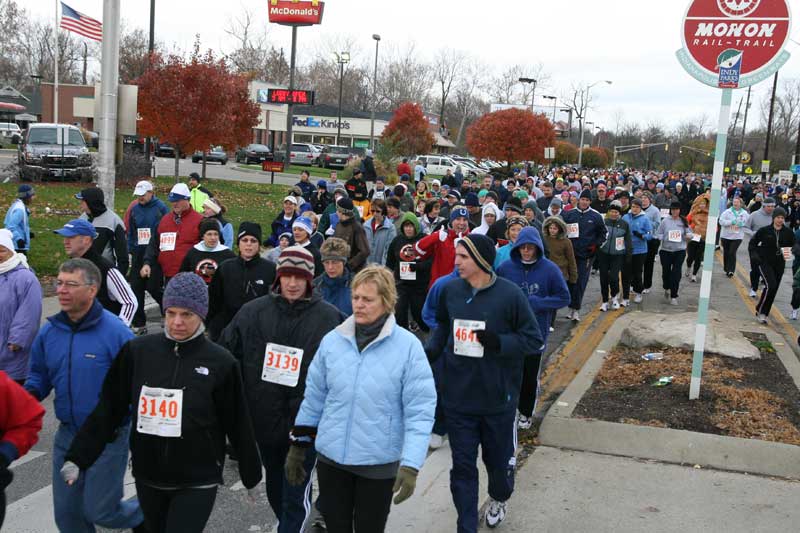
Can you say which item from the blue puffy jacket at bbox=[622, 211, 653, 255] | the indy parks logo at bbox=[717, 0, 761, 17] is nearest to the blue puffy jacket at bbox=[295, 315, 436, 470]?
the indy parks logo at bbox=[717, 0, 761, 17]

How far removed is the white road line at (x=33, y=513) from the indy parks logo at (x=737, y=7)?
259 inches

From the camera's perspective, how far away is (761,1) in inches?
286

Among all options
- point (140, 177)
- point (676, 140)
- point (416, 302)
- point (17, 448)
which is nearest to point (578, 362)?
point (416, 302)

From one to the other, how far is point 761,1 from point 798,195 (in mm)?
30018

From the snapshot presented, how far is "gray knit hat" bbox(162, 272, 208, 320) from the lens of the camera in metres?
3.86

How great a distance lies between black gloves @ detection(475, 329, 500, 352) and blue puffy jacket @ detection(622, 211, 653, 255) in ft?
32.2

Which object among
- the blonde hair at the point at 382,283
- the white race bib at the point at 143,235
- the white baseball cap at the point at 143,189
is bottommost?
the white race bib at the point at 143,235

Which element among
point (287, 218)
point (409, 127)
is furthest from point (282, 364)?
point (409, 127)

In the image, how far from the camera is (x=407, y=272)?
9.95 meters

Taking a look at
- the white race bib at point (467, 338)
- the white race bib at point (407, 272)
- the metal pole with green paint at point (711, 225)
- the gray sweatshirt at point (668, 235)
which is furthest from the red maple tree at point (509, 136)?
the white race bib at point (467, 338)

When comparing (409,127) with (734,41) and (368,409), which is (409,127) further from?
(368,409)

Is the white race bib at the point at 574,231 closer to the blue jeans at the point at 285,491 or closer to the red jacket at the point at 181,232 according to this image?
the red jacket at the point at 181,232

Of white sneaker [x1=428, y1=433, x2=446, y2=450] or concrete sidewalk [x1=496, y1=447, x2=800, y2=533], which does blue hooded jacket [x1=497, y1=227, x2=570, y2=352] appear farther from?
white sneaker [x1=428, y1=433, x2=446, y2=450]

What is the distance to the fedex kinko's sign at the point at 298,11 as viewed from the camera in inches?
1927
